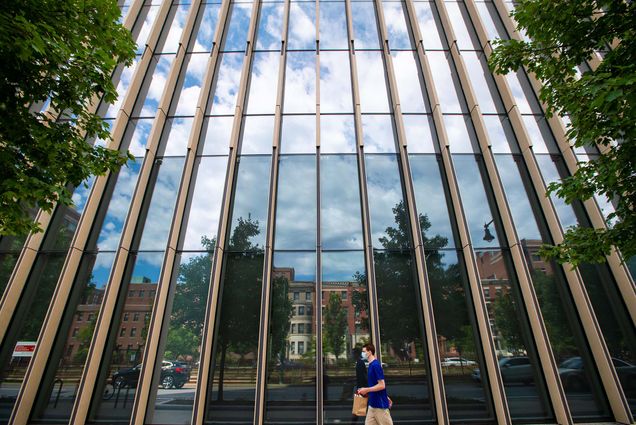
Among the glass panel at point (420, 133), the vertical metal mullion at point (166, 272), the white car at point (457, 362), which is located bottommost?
the white car at point (457, 362)

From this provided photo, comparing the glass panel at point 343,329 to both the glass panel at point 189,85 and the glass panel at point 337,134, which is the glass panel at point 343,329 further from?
the glass panel at point 189,85

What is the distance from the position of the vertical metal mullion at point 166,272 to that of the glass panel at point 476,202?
7.86m

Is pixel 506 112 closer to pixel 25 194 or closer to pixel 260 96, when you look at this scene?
pixel 260 96

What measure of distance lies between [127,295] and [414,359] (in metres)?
7.50

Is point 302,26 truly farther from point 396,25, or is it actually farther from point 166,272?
point 166,272

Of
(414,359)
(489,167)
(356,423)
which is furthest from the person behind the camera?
(489,167)

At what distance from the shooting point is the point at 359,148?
952cm

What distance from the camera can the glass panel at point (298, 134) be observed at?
1002 centimetres

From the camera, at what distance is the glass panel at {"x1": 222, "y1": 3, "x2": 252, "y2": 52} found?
37.4ft

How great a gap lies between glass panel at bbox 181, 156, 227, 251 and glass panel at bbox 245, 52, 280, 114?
230cm

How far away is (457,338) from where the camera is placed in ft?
25.4

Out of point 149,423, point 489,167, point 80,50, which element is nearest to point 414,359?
point 489,167

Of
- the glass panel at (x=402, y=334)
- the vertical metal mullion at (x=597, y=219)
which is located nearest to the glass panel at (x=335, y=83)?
the glass panel at (x=402, y=334)

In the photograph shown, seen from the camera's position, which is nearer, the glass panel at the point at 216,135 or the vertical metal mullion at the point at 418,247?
the vertical metal mullion at the point at 418,247
